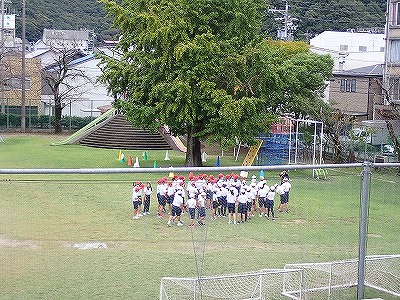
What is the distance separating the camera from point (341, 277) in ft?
25.2

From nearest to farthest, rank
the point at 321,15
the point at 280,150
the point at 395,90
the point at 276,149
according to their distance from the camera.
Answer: the point at 280,150
the point at 276,149
the point at 395,90
the point at 321,15

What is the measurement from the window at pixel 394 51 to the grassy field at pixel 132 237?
36.2 m

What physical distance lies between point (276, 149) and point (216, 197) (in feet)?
80.6

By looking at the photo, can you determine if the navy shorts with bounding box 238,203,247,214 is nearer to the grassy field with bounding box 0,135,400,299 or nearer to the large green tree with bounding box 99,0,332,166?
the grassy field with bounding box 0,135,400,299

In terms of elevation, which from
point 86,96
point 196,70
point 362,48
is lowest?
point 86,96

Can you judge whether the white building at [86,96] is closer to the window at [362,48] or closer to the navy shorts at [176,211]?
the window at [362,48]

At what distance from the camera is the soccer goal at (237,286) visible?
6.74 meters

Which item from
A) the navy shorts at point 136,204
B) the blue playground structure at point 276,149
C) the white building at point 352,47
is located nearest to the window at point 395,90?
the white building at point 352,47

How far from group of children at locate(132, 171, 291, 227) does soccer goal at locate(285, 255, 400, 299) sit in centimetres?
79

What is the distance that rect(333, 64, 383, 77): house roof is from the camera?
152 ft

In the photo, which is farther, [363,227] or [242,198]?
[242,198]

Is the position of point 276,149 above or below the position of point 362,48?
below

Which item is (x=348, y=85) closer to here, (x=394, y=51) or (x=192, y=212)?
(x=394, y=51)

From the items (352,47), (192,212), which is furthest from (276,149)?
(352,47)
